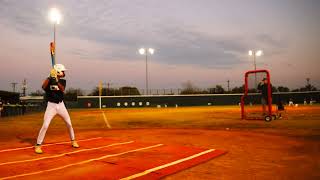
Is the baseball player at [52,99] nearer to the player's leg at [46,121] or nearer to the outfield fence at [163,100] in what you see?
the player's leg at [46,121]

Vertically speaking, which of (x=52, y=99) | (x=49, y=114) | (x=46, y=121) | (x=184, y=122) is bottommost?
(x=184, y=122)

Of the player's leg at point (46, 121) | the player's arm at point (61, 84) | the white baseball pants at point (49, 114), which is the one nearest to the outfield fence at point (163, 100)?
the player's arm at point (61, 84)

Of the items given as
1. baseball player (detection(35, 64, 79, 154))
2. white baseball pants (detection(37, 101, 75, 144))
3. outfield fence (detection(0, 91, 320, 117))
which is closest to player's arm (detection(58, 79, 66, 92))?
baseball player (detection(35, 64, 79, 154))

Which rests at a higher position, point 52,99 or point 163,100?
point 52,99

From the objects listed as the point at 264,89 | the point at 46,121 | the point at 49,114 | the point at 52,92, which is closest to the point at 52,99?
the point at 52,92

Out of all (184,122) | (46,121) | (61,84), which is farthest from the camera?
(184,122)

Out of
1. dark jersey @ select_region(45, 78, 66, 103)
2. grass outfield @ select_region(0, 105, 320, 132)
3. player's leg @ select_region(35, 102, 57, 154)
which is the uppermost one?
dark jersey @ select_region(45, 78, 66, 103)

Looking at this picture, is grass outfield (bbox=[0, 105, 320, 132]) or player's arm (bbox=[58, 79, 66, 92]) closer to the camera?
player's arm (bbox=[58, 79, 66, 92])

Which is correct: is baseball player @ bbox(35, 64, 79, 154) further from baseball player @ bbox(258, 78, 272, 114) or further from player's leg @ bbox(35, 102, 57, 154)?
baseball player @ bbox(258, 78, 272, 114)

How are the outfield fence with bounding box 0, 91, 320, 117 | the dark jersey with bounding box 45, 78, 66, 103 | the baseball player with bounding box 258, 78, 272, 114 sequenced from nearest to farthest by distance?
1. the dark jersey with bounding box 45, 78, 66, 103
2. the baseball player with bounding box 258, 78, 272, 114
3. the outfield fence with bounding box 0, 91, 320, 117

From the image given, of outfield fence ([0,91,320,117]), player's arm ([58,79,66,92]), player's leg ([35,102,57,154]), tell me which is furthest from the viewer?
outfield fence ([0,91,320,117])

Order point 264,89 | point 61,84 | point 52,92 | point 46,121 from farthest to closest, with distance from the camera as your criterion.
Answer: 1. point 264,89
2. point 61,84
3. point 52,92
4. point 46,121

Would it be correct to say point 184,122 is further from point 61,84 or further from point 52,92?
point 52,92

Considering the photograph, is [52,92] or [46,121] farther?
[52,92]
